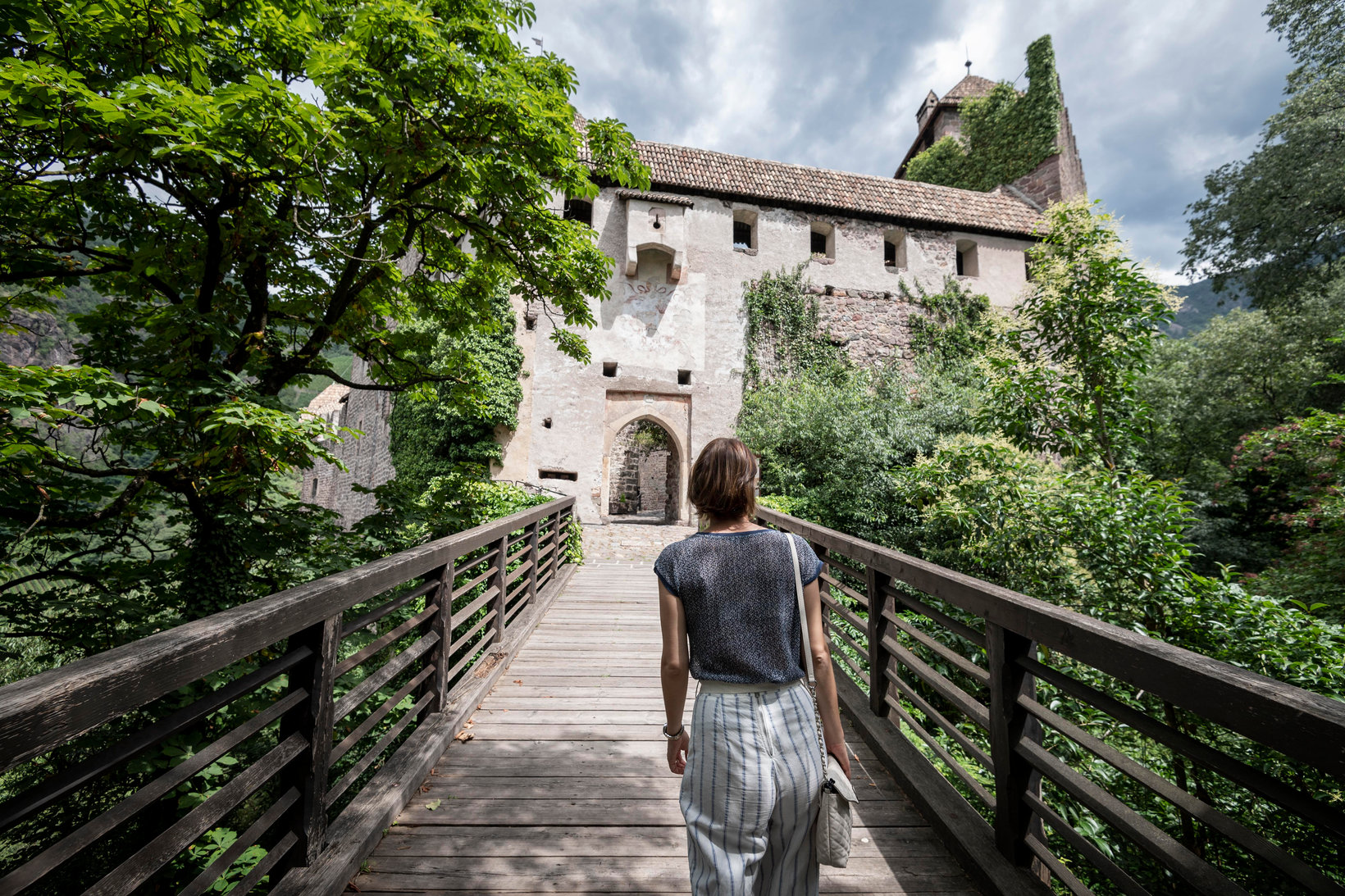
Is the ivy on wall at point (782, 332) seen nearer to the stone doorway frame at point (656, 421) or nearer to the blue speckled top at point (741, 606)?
the stone doorway frame at point (656, 421)

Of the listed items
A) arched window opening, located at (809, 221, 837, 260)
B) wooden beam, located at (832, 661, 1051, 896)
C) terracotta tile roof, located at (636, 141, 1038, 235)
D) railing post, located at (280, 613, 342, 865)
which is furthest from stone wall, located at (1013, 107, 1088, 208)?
railing post, located at (280, 613, 342, 865)

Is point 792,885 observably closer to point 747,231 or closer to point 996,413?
point 996,413

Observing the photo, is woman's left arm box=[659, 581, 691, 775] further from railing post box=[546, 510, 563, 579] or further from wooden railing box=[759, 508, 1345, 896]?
railing post box=[546, 510, 563, 579]

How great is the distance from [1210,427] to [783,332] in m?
12.0

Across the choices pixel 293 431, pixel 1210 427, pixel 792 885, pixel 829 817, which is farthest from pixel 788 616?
pixel 1210 427

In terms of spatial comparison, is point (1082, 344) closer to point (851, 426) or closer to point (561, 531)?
point (851, 426)

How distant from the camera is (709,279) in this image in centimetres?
1405

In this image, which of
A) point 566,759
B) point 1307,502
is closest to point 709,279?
point 566,759

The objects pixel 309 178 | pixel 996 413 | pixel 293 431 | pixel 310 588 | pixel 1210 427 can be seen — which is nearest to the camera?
pixel 310 588

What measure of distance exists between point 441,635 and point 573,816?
1.14 metres

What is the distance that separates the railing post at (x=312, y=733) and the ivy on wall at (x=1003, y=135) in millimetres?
20616

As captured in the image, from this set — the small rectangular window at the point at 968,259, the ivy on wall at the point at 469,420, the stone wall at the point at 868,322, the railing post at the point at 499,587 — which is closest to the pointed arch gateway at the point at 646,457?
the ivy on wall at the point at 469,420

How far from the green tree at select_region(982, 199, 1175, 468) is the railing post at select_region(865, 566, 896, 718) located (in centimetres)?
441

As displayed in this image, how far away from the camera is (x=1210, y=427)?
1548 cm
